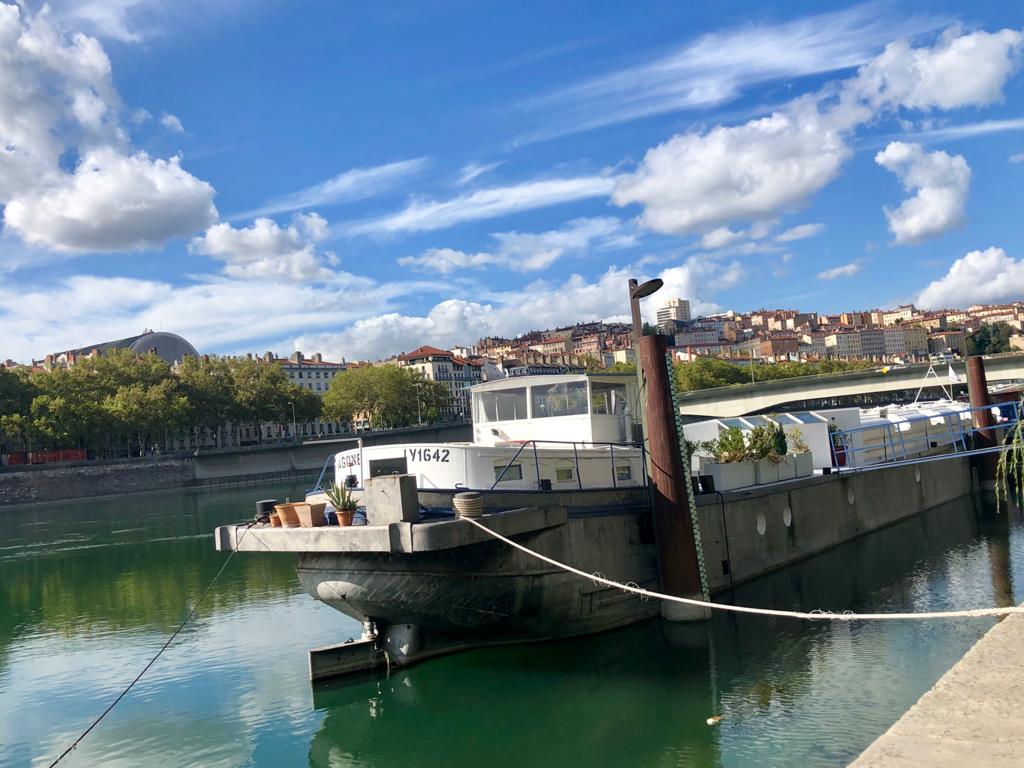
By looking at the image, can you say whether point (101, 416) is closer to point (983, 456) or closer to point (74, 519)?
point (74, 519)

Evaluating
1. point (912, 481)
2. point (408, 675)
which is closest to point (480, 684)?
point (408, 675)

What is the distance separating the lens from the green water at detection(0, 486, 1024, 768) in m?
10.8

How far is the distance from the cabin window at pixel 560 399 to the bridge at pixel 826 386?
48.5 m

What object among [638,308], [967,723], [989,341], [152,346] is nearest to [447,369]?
[152,346]

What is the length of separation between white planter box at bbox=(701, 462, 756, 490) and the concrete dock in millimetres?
9491

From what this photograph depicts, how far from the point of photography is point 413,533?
1103 centimetres

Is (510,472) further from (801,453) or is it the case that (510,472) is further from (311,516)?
(801,453)

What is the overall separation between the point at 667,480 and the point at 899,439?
1612 cm

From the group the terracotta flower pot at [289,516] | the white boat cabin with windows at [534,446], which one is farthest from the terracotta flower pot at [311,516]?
the white boat cabin with windows at [534,446]

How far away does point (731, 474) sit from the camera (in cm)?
1752

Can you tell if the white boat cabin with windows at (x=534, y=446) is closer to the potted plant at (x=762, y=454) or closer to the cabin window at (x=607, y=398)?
the cabin window at (x=607, y=398)

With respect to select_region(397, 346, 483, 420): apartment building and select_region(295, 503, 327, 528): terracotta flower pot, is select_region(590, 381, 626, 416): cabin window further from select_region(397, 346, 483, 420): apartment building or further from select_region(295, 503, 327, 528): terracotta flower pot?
select_region(397, 346, 483, 420): apartment building

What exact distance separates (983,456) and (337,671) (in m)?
27.5

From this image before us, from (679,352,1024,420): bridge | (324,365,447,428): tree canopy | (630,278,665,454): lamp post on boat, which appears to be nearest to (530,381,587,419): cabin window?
(630,278,665,454): lamp post on boat
